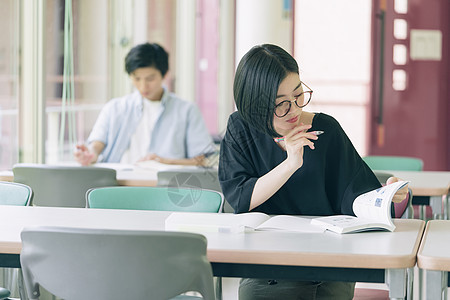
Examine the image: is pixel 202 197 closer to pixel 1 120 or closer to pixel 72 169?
pixel 72 169

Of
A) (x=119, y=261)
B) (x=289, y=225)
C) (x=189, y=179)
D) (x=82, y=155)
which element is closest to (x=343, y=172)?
(x=289, y=225)

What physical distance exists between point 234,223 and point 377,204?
0.41 meters

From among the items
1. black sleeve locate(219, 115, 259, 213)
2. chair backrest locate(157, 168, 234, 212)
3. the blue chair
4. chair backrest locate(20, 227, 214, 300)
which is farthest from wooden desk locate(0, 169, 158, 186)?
chair backrest locate(20, 227, 214, 300)

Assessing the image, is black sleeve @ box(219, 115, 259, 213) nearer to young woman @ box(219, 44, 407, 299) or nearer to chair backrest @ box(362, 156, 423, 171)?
young woman @ box(219, 44, 407, 299)

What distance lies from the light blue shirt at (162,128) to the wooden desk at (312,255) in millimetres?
2336

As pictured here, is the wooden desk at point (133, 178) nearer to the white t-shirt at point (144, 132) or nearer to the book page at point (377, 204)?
the white t-shirt at point (144, 132)

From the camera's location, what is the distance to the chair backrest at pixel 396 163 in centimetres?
426

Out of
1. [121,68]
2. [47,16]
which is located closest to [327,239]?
[47,16]

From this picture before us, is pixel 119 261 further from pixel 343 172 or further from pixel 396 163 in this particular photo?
pixel 396 163

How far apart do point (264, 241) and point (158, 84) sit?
2565 millimetres

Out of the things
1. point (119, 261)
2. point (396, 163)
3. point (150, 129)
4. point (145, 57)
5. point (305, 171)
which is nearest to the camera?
point (119, 261)

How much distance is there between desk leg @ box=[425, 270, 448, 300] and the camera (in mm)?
1683

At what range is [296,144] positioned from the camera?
7.13 feet

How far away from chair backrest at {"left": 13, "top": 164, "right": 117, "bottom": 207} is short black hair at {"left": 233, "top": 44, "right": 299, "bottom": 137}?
1.29 meters
